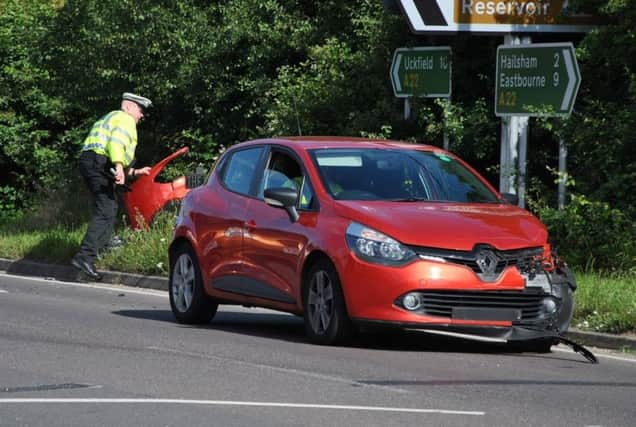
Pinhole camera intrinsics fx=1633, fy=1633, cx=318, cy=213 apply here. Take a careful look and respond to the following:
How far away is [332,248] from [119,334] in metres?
2.03

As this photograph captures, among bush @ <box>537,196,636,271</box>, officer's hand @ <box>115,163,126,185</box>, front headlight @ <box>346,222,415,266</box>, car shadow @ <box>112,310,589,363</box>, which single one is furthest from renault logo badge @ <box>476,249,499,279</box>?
officer's hand @ <box>115,163,126,185</box>

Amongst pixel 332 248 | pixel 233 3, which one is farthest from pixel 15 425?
pixel 233 3

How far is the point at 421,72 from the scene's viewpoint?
62.4ft

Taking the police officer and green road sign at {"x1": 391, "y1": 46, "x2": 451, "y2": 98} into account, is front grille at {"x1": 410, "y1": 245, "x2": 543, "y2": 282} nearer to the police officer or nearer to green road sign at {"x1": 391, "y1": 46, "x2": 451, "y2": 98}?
green road sign at {"x1": 391, "y1": 46, "x2": 451, "y2": 98}

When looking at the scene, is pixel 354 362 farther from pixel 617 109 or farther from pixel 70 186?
pixel 70 186

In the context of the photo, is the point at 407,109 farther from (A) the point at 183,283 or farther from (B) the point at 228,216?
(B) the point at 228,216

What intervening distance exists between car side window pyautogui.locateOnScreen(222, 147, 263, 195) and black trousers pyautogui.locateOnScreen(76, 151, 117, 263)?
559 cm

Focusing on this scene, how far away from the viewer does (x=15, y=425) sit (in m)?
8.18

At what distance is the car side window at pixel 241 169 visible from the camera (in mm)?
13422

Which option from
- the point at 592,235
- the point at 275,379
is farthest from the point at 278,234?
the point at 592,235

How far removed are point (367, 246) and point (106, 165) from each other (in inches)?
328

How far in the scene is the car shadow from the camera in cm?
1208

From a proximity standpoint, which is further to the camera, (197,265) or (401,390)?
(197,265)

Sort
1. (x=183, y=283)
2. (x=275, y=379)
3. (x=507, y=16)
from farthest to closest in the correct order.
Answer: (x=507, y=16) < (x=183, y=283) < (x=275, y=379)
